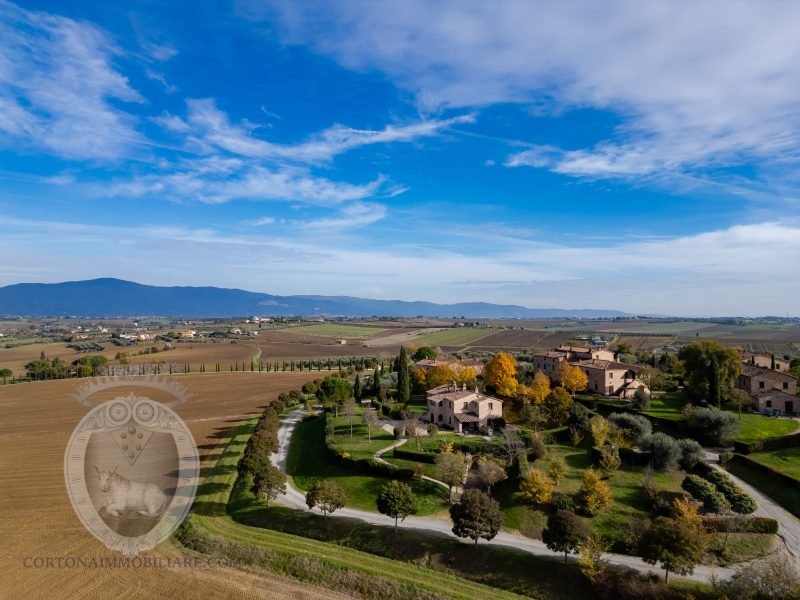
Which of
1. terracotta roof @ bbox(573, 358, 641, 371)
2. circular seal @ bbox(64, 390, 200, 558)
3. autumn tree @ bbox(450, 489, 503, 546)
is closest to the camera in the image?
autumn tree @ bbox(450, 489, 503, 546)

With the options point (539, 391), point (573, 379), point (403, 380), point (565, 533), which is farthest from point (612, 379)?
point (565, 533)

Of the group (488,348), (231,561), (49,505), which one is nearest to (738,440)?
(231,561)

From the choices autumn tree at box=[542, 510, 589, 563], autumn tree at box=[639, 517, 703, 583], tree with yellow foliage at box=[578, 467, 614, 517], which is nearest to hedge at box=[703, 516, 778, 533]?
autumn tree at box=[639, 517, 703, 583]

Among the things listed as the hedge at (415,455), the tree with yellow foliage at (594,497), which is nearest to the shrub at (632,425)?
the tree with yellow foliage at (594,497)

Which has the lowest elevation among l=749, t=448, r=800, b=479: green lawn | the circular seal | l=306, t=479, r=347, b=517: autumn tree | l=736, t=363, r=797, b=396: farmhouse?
the circular seal

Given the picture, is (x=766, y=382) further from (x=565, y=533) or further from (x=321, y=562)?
(x=321, y=562)

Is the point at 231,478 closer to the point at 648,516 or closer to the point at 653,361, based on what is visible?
the point at 648,516

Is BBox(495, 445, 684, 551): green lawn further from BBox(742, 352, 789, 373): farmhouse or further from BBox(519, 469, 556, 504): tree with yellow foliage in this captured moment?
BBox(742, 352, 789, 373): farmhouse
